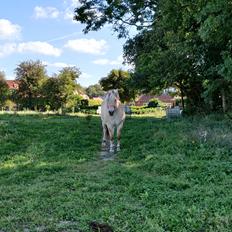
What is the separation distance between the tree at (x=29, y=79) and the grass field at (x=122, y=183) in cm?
2935

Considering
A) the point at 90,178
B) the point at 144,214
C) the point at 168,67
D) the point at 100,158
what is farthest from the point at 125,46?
the point at 144,214

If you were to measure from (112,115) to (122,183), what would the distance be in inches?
241

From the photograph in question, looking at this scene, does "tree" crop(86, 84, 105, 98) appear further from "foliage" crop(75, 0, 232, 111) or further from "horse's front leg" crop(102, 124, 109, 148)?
"horse's front leg" crop(102, 124, 109, 148)

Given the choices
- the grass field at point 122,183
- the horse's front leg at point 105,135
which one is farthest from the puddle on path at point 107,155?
the horse's front leg at point 105,135

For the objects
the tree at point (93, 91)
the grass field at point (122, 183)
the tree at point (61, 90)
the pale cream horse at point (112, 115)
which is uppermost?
the tree at point (93, 91)

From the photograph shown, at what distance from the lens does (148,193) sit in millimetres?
7648

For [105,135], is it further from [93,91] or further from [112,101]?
[93,91]

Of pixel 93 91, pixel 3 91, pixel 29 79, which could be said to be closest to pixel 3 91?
pixel 3 91

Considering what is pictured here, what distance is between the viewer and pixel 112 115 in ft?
48.1

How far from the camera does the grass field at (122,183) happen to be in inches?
243

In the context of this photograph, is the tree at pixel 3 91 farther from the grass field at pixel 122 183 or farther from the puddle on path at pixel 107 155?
the puddle on path at pixel 107 155

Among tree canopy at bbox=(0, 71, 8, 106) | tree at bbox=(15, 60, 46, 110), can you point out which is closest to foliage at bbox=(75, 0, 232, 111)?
tree at bbox=(15, 60, 46, 110)

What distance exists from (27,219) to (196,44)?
1428 centimetres

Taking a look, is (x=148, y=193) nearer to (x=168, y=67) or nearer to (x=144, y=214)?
(x=144, y=214)
